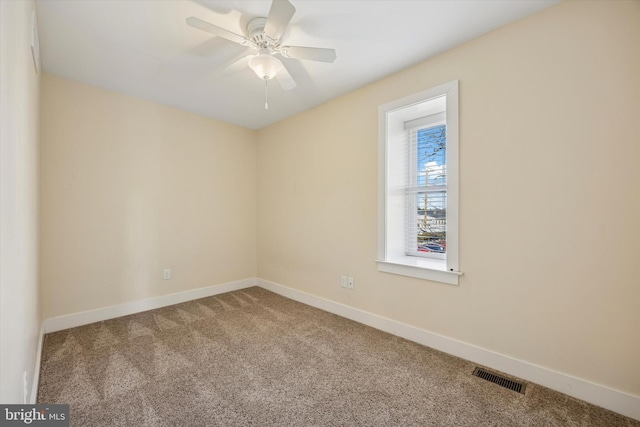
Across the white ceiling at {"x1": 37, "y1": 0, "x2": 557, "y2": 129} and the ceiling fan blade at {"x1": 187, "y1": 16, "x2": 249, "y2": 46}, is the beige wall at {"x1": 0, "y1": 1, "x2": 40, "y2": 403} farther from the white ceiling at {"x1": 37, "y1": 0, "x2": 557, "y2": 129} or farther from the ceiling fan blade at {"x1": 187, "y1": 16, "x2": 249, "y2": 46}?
the ceiling fan blade at {"x1": 187, "y1": 16, "x2": 249, "y2": 46}

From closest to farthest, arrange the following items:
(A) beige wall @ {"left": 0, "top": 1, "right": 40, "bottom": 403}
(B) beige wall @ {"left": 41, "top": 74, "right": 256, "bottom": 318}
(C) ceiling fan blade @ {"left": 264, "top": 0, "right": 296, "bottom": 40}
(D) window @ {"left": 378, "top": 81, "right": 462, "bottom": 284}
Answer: (A) beige wall @ {"left": 0, "top": 1, "right": 40, "bottom": 403}, (C) ceiling fan blade @ {"left": 264, "top": 0, "right": 296, "bottom": 40}, (D) window @ {"left": 378, "top": 81, "right": 462, "bottom": 284}, (B) beige wall @ {"left": 41, "top": 74, "right": 256, "bottom": 318}

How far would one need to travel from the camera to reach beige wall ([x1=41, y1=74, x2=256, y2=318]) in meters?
2.70

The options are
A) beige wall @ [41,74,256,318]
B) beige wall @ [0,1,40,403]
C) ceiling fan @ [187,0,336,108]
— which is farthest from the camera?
beige wall @ [41,74,256,318]

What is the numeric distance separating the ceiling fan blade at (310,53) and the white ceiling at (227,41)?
180 mm

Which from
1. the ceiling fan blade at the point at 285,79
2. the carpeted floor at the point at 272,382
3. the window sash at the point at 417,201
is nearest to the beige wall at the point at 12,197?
the carpeted floor at the point at 272,382

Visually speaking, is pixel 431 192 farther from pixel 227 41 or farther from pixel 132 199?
pixel 132 199

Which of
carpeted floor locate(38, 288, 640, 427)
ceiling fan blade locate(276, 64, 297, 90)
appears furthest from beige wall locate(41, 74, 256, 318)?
ceiling fan blade locate(276, 64, 297, 90)

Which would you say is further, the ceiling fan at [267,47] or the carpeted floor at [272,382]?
the ceiling fan at [267,47]

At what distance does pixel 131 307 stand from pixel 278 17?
3.28m

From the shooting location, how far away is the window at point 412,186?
2.59 meters

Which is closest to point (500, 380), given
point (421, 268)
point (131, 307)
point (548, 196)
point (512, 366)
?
point (512, 366)

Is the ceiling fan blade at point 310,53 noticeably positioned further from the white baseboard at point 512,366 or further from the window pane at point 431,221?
the white baseboard at point 512,366

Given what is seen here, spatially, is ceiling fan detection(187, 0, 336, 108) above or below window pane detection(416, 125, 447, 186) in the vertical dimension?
above

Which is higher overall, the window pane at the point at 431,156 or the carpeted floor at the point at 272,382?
the window pane at the point at 431,156
